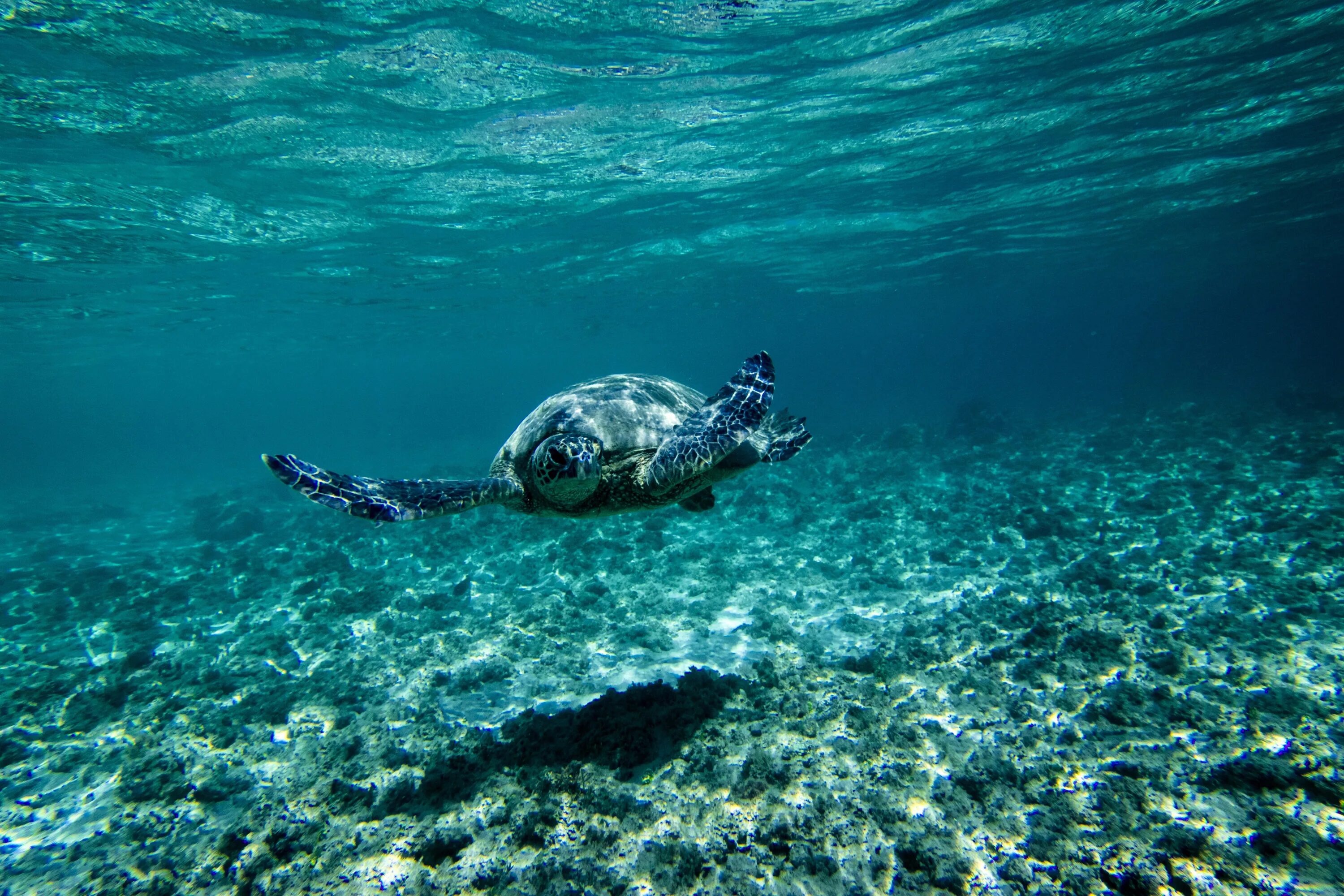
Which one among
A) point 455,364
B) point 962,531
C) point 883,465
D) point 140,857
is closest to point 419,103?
point 140,857

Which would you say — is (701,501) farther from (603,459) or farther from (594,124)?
(594,124)

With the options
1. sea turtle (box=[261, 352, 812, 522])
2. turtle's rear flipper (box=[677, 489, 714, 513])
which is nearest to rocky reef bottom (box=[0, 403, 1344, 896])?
turtle's rear flipper (box=[677, 489, 714, 513])

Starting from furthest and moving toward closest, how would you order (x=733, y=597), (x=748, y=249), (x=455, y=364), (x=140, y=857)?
(x=455, y=364) < (x=748, y=249) < (x=733, y=597) < (x=140, y=857)

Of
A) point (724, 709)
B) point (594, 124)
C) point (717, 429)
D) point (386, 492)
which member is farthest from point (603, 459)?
point (594, 124)

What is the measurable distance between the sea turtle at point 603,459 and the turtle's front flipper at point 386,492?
0.04 ft

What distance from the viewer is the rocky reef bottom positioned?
4266 mm

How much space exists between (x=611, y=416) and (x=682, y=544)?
9.26m

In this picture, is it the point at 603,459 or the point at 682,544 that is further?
the point at 682,544

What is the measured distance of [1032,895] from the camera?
12.5 ft

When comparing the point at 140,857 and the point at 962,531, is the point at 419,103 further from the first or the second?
the point at 962,531

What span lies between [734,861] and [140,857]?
545 cm

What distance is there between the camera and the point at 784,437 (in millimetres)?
6820

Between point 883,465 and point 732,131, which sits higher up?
point 732,131

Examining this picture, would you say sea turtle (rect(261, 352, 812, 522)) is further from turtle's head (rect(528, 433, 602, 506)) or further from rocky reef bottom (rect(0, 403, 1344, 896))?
rocky reef bottom (rect(0, 403, 1344, 896))
